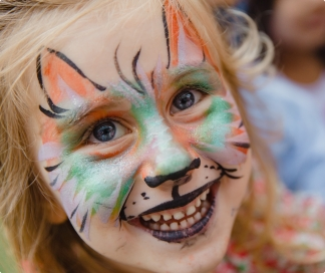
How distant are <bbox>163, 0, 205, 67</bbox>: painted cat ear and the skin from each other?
A: 746mm

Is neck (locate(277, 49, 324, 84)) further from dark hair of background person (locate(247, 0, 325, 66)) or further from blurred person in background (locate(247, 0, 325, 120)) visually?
dark hair of background person (locate(247, 0, 325, 66))

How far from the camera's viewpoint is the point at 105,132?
769mm

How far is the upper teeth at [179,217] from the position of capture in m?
0.80

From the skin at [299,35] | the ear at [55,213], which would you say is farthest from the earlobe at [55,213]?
the skin at [299,35]

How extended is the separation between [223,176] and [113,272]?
1.24ft

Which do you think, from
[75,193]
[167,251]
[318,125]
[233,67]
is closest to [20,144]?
[75,193]

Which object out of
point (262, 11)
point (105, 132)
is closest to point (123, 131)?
point (105, 132)

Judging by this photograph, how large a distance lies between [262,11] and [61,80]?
1.01 metres

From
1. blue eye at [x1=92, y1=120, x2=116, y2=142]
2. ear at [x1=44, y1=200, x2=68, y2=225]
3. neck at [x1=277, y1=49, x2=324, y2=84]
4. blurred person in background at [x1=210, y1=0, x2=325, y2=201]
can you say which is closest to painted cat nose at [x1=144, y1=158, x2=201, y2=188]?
blue eye at [x1=92, y1=120, x2=116, y2=142]

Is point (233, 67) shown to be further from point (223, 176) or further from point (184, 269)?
point (184, 269)

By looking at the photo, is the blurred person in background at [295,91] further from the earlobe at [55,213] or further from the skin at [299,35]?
the earlobe at [55,213]

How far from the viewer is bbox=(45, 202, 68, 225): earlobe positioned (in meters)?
0.86

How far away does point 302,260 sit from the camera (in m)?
1.11

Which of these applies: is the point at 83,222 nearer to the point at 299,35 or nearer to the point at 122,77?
the point at 122,77
